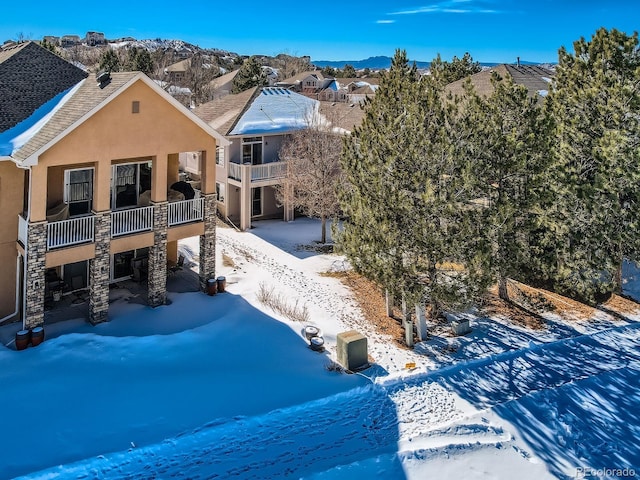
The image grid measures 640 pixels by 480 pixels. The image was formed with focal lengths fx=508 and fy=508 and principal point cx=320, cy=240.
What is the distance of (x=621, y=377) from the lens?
593 inches

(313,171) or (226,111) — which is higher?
(226,111)

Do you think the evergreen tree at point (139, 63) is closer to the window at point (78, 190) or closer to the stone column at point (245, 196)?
the stone column at point (245, 196)

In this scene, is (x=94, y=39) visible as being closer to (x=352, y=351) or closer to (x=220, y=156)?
(x=220, y=156)

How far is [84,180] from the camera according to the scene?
1675cm

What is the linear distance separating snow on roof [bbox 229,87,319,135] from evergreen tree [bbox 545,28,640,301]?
47.3 ft

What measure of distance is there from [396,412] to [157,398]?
5904 mm

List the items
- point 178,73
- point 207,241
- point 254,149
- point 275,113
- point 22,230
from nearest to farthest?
point 22,230, point 207,241, point 254,149, point 275,113, point 178,73

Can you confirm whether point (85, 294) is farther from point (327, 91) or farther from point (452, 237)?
point (327, 91)

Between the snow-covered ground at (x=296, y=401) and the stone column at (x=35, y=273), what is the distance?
834 millimetres

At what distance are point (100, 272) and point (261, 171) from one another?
1366 cm

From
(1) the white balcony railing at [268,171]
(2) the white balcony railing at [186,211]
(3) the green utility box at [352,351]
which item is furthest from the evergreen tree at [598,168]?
(1) the white balcony railing at [268,171]

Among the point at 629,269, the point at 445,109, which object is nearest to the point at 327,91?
the point at 629,269

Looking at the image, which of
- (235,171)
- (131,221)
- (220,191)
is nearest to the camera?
(131,221)

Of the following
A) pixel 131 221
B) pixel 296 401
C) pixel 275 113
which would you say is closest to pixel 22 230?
pixel 131 221
